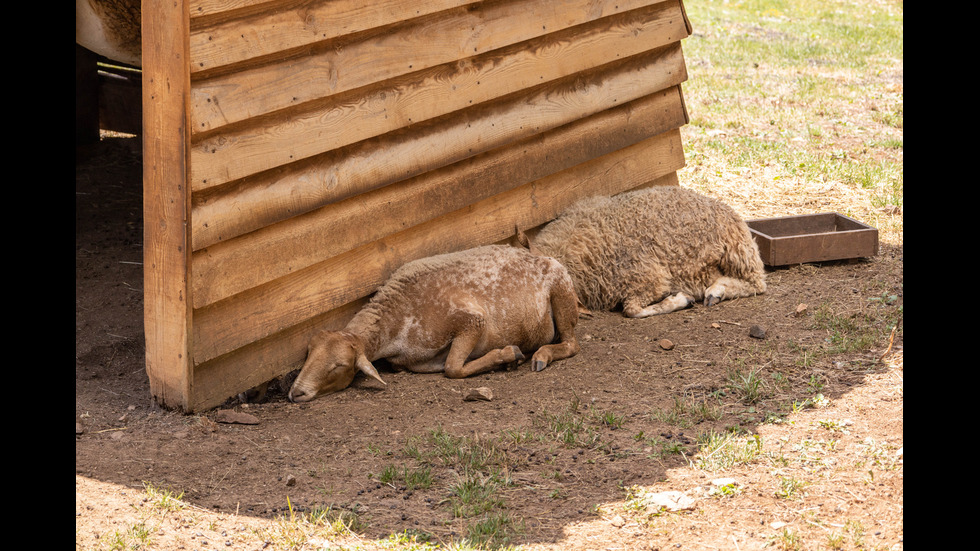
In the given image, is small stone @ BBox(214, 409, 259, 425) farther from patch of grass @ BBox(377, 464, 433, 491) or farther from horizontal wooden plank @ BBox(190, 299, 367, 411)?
patch of grass @ BBox(377, 464, 433, 491)

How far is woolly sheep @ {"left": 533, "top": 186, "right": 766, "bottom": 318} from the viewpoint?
6.70m

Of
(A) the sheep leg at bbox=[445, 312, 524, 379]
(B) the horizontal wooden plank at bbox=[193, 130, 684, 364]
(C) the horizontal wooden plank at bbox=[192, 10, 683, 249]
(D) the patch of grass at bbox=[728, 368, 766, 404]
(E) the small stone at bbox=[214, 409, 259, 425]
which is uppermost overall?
(C) the horizontal wooden plank at bbox=[192, 10, 683, 249]

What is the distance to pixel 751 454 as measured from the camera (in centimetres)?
439

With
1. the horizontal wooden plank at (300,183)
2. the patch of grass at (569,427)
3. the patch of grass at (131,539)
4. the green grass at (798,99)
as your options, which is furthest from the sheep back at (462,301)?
the green grass at (798,99)

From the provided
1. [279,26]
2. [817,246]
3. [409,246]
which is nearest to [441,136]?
[409,246]

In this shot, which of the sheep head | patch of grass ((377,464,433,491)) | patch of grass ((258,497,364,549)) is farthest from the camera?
the sheep head

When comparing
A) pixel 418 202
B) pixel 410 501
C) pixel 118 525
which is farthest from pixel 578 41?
pixel 118 525

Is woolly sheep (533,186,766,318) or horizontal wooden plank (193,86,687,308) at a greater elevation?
horizontal wooden plank (193,86,687,308)

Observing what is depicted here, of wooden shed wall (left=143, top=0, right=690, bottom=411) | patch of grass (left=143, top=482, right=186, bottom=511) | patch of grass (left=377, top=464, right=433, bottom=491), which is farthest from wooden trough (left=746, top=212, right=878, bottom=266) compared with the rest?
patch of grass (left=143, top=482, right=186, bottom=511)

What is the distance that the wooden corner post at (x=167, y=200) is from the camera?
4355mm

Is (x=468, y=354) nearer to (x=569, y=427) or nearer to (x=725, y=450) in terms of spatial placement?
(x=569, y=427)

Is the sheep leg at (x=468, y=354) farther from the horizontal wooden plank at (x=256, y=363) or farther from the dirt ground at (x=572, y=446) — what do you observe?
the horizontal wooden plank at (x=256, y=363)

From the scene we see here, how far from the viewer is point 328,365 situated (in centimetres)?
517

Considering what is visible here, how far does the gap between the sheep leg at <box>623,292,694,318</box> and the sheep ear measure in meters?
2.24
